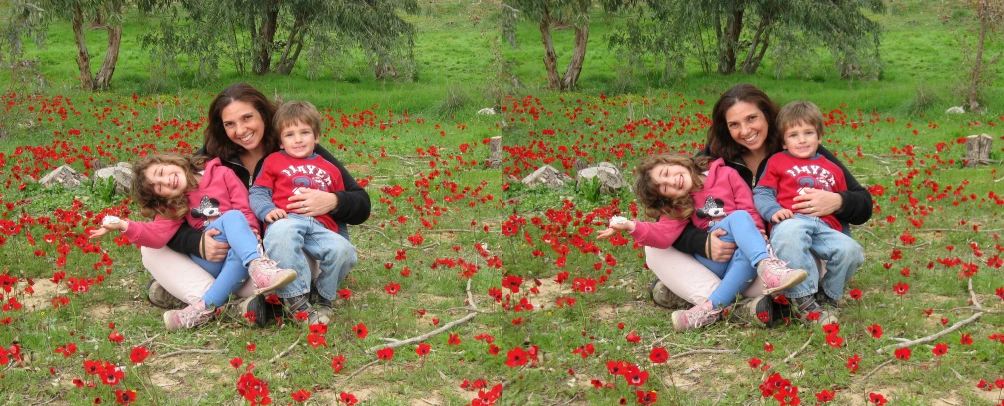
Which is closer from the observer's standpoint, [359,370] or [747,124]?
[359,370]

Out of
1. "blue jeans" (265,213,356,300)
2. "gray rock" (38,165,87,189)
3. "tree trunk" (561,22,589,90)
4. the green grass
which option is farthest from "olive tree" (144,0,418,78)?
"blue jeans" (265,213,356,300)

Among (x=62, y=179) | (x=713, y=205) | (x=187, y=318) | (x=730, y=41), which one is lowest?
(x=187, y=318)

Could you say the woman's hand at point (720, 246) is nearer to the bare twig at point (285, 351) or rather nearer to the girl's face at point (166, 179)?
the bare twig at point (285, 351)

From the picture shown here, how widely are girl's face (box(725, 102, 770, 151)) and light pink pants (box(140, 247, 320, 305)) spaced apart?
2.77 metres

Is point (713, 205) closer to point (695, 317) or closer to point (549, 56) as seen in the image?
point (695, 317)

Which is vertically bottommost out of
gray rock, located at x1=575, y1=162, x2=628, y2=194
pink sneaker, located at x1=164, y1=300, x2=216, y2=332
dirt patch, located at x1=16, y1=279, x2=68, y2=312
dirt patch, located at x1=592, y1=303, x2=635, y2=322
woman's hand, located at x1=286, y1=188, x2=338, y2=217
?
dirt patch, located at x1=16, y1=279, x2=68, y2=312

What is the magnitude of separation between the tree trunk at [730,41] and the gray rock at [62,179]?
14.1 metres

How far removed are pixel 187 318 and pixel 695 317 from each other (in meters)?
2.98

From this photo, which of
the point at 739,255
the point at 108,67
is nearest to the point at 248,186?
the point at 739,255

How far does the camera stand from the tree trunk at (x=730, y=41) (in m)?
19.5

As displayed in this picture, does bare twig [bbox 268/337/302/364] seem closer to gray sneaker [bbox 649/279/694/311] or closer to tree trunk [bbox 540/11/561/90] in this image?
gray sneaker [bbox 649/279/694/311]

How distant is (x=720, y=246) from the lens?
5105 mm

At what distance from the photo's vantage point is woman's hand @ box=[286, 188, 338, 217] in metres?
5.25

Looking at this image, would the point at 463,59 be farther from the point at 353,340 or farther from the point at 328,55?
the point at 353,340
